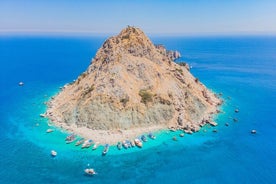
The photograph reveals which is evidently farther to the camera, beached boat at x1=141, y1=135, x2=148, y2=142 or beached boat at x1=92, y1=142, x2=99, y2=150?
beached boat at x1=141, y1=135, x2=148, y2=142

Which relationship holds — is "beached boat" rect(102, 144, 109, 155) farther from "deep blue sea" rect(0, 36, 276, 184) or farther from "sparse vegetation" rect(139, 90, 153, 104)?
"sparse vegetation" rect(139, 90, 153, 104)

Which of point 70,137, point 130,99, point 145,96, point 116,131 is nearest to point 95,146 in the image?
point 70,137

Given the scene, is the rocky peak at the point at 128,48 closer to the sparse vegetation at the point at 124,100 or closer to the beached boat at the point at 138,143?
the sparse vegetation at the point at 124,100

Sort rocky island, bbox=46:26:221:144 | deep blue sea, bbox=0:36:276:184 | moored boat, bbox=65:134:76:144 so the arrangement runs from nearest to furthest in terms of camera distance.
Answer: deep blue sea, bbox=0:36:276:184 → moored boat, bbox=65:134:76:144 → rocky island, bbox=46:26:221:144

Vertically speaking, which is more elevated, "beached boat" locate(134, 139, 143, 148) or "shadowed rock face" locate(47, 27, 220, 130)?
"shadowed rock face" locate(47, 27, 220, 130)

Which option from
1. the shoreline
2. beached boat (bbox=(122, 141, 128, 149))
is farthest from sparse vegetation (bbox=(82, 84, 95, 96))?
beached boat (bbox=(122, 141, 128, 149))

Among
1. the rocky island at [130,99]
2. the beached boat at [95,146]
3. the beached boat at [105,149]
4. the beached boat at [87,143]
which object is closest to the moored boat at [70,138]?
the rocky island at [130,99]

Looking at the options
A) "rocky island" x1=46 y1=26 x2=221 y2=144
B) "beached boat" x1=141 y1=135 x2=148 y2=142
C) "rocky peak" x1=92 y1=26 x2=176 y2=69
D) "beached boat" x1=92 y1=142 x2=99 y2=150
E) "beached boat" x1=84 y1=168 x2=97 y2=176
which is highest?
"rocky peak" x1=92 y1=26 x2=176 y2=69
